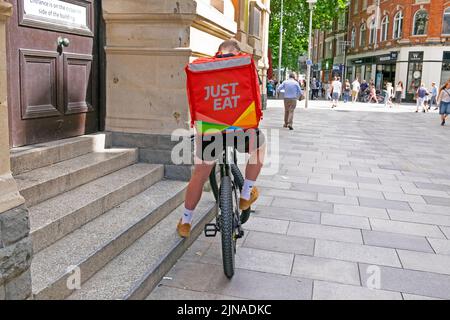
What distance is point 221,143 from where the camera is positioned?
3.58 meters

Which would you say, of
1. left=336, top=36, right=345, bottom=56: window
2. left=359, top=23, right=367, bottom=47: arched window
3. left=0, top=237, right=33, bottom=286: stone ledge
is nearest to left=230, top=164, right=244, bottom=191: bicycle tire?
left=0, top=237, right=33, bottom=286: stone ledge

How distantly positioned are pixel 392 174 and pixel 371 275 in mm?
4474

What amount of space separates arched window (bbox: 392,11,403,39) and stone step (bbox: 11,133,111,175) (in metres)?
36.1

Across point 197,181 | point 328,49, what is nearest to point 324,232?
→ point 197,181

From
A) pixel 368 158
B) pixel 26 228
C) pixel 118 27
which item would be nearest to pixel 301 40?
pixel 368 158

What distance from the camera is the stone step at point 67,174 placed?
3.53 meters

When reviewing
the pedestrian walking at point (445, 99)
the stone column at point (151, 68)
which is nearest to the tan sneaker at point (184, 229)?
the stone column at point (151, 68)

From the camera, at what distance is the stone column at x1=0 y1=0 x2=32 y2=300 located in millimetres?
2236

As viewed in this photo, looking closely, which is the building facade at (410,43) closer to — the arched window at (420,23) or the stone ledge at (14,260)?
the arched window at (420,23)

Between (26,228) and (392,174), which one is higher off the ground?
(26,228)

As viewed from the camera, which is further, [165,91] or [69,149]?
[165,91]

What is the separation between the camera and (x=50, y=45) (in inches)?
176

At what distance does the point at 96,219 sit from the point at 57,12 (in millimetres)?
2211

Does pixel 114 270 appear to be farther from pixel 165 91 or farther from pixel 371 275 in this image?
pixel 165 91
